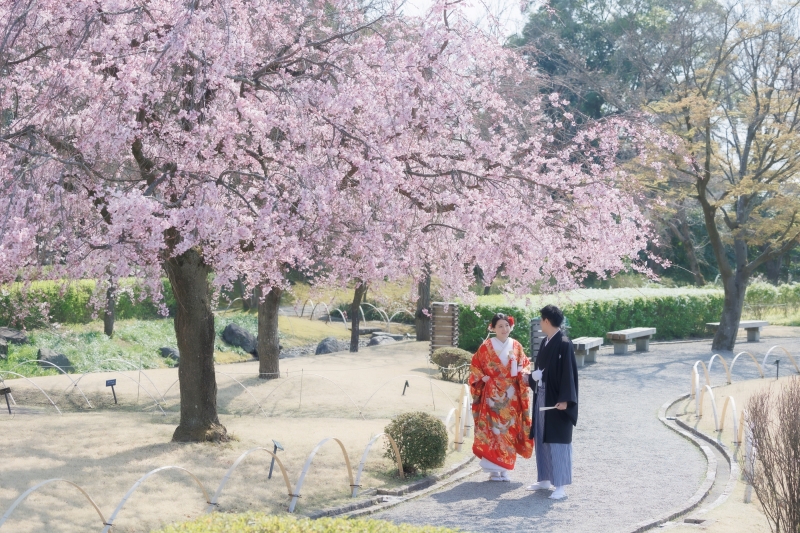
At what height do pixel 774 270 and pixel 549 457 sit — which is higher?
pixel 774 270

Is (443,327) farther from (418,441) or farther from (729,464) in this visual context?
(418,441)

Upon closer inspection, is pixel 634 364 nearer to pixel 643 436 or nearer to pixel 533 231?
pixel 643 436

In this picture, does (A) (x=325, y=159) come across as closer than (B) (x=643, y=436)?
Yes

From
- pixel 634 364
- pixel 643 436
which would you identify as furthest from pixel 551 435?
pixel 634 364

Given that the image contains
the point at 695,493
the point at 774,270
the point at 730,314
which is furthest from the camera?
the point at 774,270

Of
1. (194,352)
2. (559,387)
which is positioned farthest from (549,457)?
(194,352)

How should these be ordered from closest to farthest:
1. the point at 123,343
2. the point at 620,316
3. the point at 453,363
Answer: the point at 453,363
the point at 123,343
the point at 620,316

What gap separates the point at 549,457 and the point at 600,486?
0.73m

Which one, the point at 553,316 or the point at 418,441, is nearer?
the point at 553,316

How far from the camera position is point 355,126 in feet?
29.4

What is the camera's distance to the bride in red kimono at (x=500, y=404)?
28.2 feet

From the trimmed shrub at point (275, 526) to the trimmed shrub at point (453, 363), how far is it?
11.6m

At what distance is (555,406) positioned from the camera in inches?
317

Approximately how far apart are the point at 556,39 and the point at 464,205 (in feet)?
68.6
